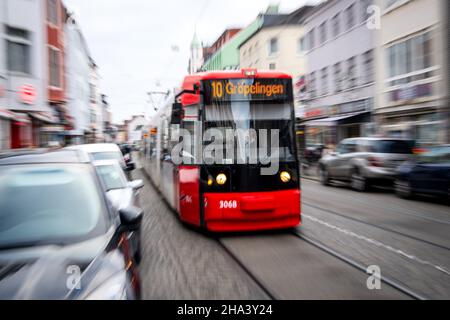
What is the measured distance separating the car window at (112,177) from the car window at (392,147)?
9244mm

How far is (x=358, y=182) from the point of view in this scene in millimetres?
14258

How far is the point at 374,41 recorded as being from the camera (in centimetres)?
2361

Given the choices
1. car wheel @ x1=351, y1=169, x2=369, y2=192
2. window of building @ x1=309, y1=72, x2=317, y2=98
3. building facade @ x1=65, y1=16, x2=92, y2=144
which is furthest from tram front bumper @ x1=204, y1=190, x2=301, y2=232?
building facade @ x1=65, y1=16, x2=92, y2=144

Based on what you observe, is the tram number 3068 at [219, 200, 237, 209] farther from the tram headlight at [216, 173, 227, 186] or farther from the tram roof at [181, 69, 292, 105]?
the tram roof at [181, 69, 292, 105]

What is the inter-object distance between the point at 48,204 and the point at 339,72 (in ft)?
88.0

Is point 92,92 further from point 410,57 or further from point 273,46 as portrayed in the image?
point 410,57

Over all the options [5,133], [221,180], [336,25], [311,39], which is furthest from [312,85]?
[221,180]

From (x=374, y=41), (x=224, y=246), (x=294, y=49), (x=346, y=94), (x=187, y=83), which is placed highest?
→ (x=294, y=49)

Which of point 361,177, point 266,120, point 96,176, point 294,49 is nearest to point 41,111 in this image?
point 361,177

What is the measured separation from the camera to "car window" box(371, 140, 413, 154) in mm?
13805

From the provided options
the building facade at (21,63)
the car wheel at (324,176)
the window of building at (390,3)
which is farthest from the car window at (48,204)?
the window of building at (390,3)

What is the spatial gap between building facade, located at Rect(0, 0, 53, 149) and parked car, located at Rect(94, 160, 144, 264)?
1277cm
